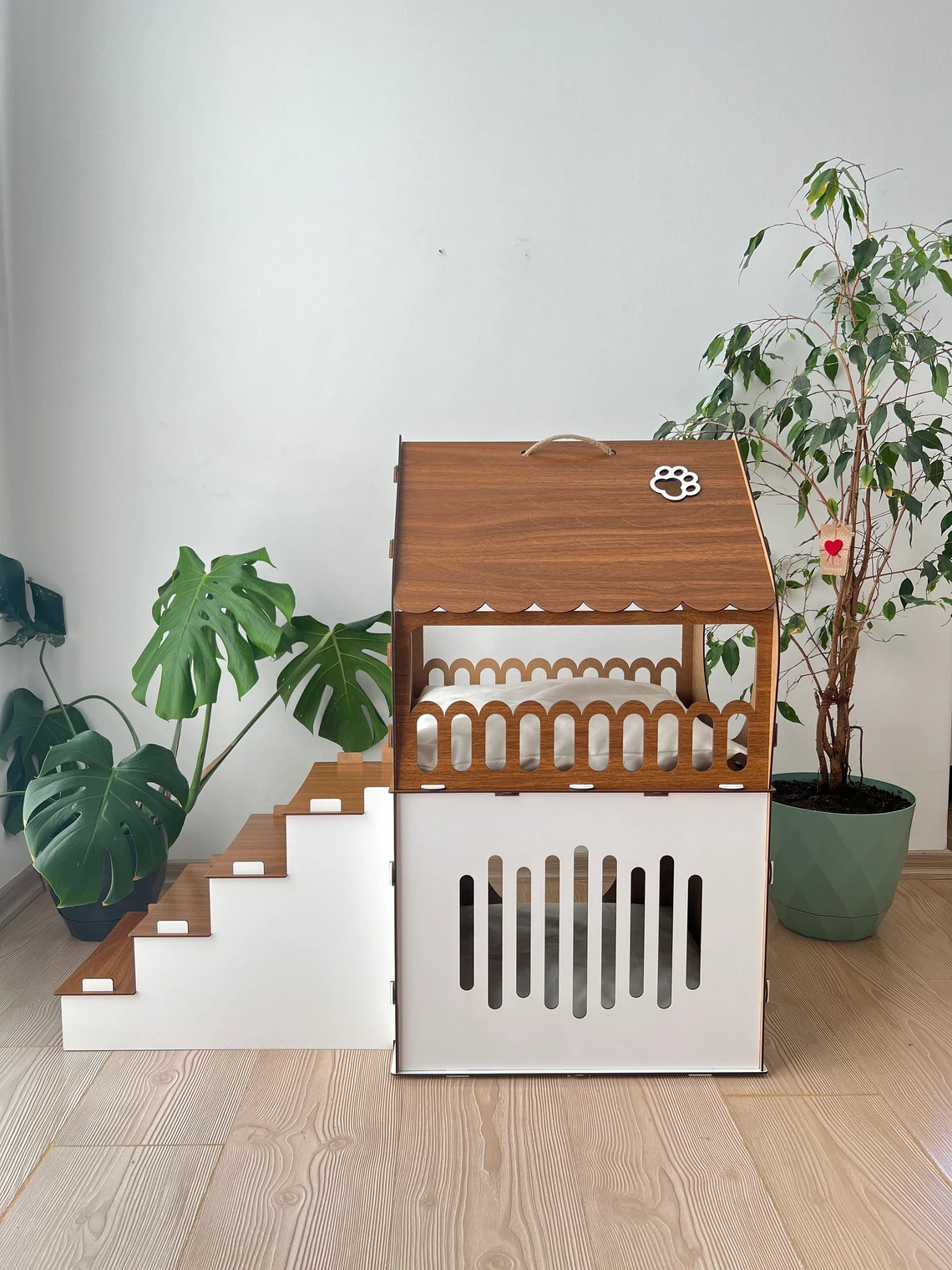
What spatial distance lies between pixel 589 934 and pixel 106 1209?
844 mm

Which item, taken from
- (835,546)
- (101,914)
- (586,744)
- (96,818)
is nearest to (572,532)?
(586,744)

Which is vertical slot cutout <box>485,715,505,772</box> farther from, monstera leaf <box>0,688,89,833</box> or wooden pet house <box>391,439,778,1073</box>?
monstera leaf <box>0,688,89,833</box>

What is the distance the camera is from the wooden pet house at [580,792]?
165cm

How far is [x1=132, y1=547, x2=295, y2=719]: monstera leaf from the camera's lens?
2043 millimetres

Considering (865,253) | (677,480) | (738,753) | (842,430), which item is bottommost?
(738,753)

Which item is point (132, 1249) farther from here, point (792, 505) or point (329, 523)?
point (792, 505)

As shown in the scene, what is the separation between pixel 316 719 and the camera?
2648 millimetres

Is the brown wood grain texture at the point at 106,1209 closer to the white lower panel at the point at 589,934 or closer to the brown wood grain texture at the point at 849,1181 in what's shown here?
the white lower panel at the point at 589,934

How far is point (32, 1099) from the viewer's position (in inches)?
65.6

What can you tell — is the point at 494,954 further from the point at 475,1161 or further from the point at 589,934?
the point at 475,1161

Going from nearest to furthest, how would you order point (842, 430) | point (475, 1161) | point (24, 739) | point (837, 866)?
point (475, 1161) → point (842, 430) → point (837, 866) → point (24, 739)

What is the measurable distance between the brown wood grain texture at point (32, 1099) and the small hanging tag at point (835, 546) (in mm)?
1762

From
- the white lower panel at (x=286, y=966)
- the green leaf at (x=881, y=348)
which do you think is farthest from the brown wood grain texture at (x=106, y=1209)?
the green leaf at (x=881, y=348)

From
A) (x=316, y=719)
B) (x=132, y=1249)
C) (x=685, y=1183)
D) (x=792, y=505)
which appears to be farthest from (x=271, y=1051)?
(x=792, y=505)
